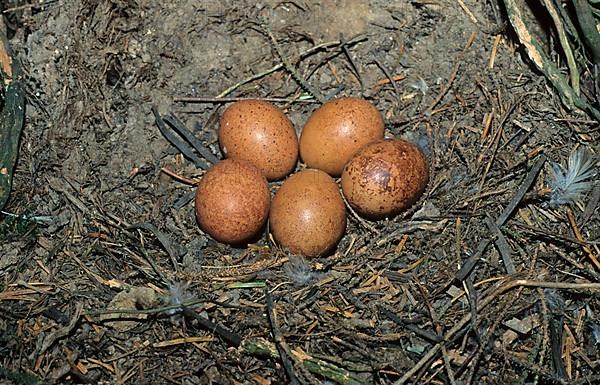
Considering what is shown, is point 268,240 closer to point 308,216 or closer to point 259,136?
point 308,216

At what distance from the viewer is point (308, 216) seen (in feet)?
8.15

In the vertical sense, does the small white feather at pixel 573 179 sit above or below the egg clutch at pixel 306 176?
below

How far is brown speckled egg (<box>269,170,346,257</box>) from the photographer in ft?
8.16

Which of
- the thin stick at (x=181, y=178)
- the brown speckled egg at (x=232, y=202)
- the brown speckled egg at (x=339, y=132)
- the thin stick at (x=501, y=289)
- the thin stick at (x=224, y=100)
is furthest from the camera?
the thin stick at (x=224, y=100)

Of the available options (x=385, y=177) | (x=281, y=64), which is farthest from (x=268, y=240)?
(x=281, y=64)

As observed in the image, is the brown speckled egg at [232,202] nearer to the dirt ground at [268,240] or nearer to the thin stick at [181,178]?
the dirt ground at [268,240]

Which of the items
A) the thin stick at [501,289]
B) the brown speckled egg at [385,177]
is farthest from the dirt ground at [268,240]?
the brown speckled egg at [385,177]

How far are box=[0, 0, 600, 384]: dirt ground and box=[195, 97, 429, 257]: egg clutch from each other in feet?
0.37

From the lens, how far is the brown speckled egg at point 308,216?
249 cm

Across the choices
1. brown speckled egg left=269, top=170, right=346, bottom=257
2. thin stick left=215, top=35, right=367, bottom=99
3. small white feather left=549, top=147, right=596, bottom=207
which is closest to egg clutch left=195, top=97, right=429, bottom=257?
brown speckled egg left=269, top=170, right=346, bottom=257

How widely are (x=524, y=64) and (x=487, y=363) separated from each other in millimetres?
1244

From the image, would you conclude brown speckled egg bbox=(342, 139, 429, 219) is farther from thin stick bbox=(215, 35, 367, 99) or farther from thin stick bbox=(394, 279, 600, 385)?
thin stick bbox=(215, 35, 367, 99)

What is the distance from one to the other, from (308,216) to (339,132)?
36 cm

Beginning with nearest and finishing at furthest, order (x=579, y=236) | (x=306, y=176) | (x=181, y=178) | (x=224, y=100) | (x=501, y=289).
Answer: (x=501, y=289), (x=579, y=236), (x=306, y=176), (x=181, y=178), (x=224, y=100)
